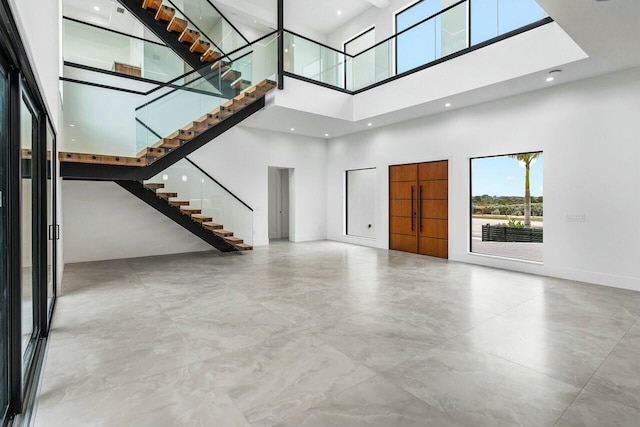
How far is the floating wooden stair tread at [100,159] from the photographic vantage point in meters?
6.10

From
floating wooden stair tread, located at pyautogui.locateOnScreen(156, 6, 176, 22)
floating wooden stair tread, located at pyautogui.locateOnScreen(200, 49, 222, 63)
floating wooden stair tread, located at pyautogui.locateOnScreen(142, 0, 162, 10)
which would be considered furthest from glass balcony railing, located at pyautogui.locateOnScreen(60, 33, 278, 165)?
floating wooden stair tread, located at pyautogui.locateOnScreen(142, 0, 162, 10)

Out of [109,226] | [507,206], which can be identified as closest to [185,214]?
[109,226]

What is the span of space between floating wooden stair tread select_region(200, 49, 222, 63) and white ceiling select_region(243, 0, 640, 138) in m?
1.75

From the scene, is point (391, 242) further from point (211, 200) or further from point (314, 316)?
point (314, 316)

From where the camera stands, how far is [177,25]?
25.9ft

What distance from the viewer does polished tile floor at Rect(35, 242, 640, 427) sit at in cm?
238

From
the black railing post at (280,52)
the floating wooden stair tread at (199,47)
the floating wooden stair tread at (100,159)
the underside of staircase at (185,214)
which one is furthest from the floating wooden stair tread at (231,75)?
the underside of staircase at (185,214)

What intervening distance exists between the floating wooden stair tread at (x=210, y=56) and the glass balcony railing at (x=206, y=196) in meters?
2.64

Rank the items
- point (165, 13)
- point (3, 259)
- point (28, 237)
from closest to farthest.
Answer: point (3, 259) < point (28, 237) < point (165, 13)

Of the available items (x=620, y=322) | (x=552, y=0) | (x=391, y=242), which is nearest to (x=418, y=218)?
(x=391, y=242)

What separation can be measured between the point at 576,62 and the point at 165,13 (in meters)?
8.23

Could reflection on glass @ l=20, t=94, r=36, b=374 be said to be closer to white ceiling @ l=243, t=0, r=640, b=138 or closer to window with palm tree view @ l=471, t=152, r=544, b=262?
white ceiling @ l=243, t=0, r=640, b=138

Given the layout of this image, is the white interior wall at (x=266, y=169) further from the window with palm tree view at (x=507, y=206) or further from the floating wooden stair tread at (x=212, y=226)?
the window with palm tree view at (x=507, y=206)

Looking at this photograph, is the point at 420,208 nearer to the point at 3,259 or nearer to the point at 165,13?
the point at 165,13
